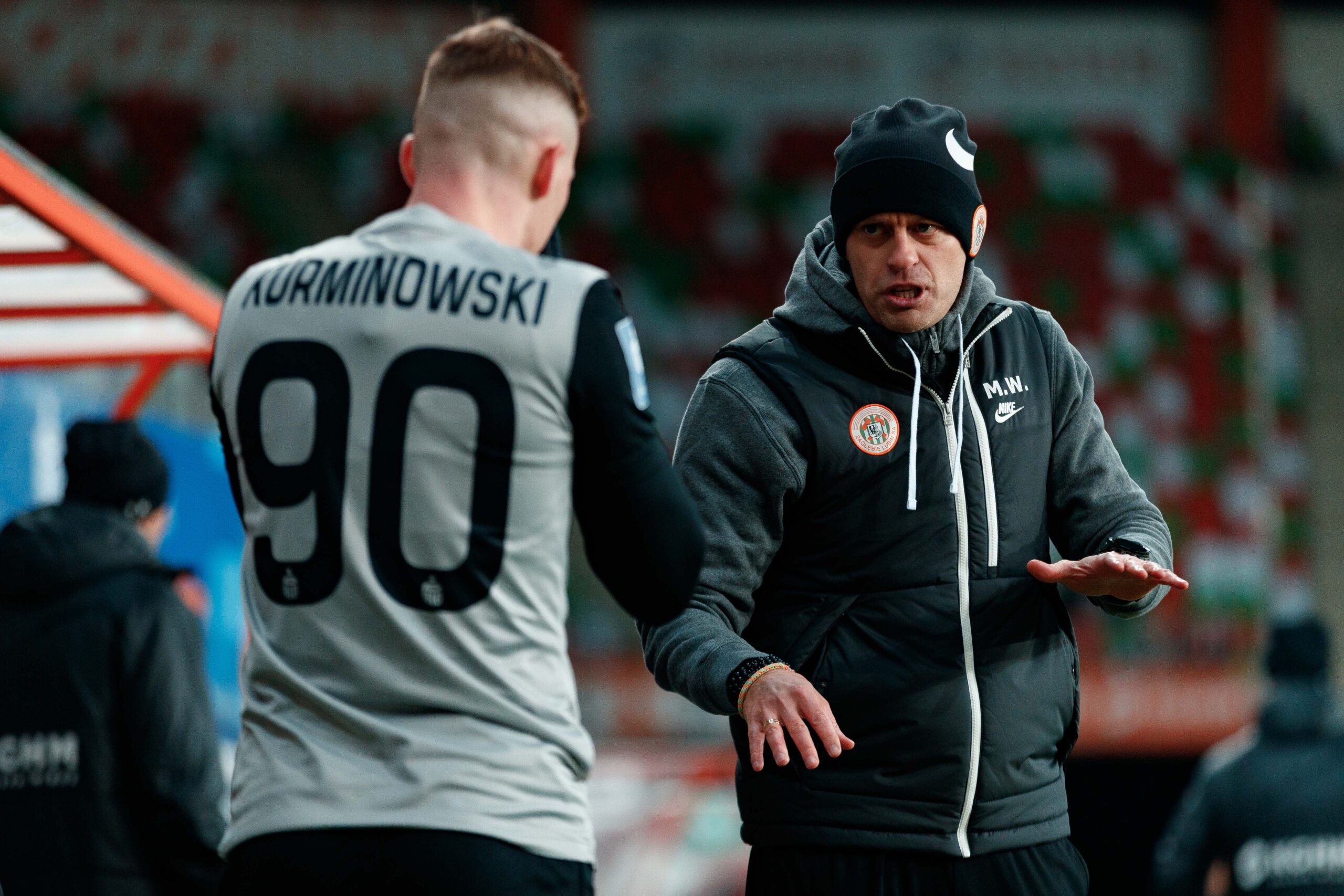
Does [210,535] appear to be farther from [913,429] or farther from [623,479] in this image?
[623,479]

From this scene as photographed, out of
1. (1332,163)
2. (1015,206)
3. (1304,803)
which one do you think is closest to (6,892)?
(1304,803)

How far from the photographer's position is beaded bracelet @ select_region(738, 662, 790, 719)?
226cm

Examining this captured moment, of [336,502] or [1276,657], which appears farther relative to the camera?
[1276,657]

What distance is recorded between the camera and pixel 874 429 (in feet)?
8.21

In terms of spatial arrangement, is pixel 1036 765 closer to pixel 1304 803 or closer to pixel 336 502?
pixel 336 502

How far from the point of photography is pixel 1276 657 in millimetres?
4922

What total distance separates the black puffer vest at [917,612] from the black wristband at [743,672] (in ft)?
0.53

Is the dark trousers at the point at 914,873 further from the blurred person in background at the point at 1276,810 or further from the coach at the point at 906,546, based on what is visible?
the blurred person in background at the point at 1276,810

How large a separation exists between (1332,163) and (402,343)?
12.2 metres

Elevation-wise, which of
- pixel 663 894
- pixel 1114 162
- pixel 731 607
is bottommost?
pixel 663 894

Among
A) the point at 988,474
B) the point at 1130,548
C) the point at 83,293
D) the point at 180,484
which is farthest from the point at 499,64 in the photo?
the point at 180,484

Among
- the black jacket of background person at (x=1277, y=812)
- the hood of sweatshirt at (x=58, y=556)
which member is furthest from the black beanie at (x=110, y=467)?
the black jacket of background person at (x=1277, y=812)

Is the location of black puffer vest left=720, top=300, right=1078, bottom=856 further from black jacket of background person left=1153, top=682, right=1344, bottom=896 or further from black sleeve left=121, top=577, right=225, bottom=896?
black jacket of background person left=1153, top=682, right=1344, bottom=896

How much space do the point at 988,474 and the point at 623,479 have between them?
2.54ft
